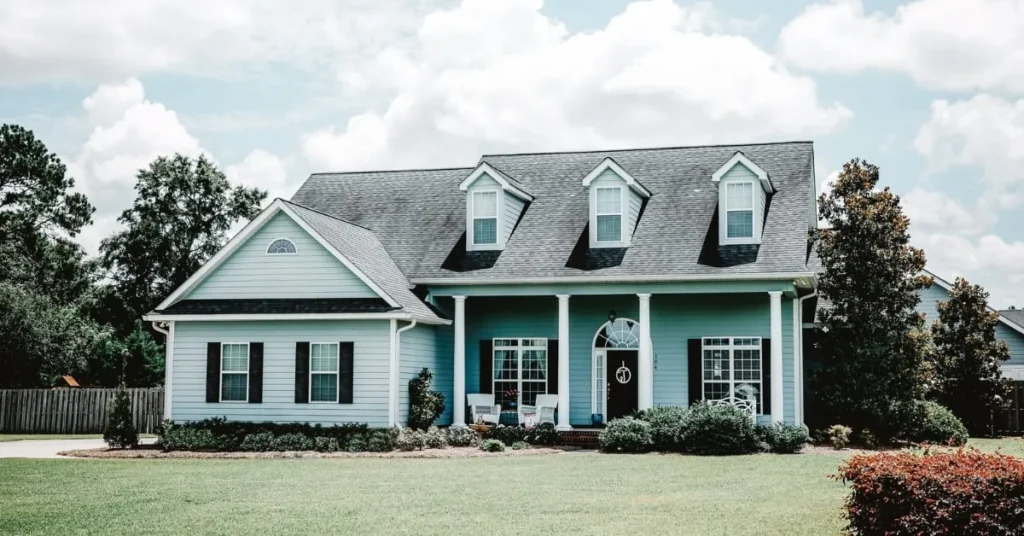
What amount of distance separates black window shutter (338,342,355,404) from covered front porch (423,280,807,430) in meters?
2.96

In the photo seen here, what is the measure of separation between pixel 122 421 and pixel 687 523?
16.0 m

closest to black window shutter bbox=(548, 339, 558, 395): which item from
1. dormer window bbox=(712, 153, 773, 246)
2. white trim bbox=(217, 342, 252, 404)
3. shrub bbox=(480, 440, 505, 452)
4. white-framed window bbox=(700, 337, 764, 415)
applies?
white-framed window bbox=(700, 337, 764, 415)

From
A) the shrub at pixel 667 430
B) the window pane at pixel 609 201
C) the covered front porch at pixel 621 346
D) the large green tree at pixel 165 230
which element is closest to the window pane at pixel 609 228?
the window pane at pixel 609 201

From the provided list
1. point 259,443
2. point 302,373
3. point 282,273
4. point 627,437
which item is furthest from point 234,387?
point 627,437

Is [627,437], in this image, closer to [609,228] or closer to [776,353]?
[776,353]

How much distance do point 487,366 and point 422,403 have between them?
2927mm

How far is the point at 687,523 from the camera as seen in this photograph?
11961mm

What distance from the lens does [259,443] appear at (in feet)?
77.2

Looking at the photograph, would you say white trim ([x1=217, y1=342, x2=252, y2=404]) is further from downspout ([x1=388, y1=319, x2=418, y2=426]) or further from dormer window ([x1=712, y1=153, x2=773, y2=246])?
dormer window ([x1=712, y1=153, x2=773, y2=246])

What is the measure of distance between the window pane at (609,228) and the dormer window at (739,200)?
2574 millimetres

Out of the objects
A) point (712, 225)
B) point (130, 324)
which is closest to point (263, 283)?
point (712, 225)

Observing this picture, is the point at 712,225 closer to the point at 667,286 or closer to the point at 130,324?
the point at 667,286

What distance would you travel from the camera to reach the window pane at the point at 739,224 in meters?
26.0

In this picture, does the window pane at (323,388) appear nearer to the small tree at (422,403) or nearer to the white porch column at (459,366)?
the small tree at (422,403)
